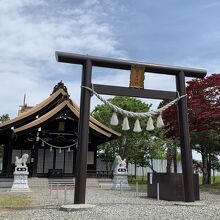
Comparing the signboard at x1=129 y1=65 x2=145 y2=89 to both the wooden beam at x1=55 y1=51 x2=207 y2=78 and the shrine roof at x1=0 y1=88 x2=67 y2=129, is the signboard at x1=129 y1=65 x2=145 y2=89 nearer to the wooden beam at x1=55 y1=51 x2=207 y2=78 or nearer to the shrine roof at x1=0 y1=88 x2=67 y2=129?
the wooden beam at x1=55 y1=51 x2=207 y2=78

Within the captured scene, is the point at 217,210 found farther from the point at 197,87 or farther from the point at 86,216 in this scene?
the point at 197,87

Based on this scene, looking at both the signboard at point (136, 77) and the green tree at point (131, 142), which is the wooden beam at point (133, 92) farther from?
the green tree at point (131, 142)

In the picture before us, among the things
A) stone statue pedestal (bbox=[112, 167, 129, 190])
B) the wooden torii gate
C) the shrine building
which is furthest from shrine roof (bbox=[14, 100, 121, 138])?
the wooden torii gate

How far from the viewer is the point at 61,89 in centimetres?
2564

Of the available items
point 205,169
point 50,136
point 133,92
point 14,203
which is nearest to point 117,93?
point 133,92

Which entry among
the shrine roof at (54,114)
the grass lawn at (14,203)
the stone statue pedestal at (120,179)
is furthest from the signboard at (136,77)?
the shrine roof at (54,114)

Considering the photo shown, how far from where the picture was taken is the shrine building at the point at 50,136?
22.3 m

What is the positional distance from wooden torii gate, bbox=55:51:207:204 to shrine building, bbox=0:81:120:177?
11825 mm

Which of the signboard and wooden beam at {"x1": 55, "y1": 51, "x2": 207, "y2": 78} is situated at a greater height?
wooden beam at {"x1": 55, "y1": 51, "x2": 207, "y2": 78}

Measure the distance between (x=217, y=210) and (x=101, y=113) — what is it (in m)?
23.7

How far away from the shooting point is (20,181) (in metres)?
18.9

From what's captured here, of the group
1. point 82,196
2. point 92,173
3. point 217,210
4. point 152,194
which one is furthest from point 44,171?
point 217,210

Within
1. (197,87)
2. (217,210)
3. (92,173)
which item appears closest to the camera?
(217,210)

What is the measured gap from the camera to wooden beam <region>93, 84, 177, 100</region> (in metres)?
10.5
